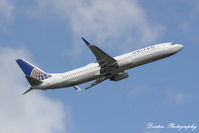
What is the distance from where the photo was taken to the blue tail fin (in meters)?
89.6

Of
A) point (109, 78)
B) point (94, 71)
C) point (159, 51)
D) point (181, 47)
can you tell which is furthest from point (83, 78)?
point (181, 47)

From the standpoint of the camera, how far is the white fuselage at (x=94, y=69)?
282 ft

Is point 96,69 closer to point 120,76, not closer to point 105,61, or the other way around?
point 105,61

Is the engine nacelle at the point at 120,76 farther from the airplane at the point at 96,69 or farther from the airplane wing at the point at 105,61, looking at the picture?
the airplane wing at the point at 105,61

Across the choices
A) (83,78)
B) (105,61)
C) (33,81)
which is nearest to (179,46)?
(105,61)

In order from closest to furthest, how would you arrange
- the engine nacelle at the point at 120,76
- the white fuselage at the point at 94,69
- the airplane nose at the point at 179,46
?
the white fuselage at the point at 94,69
the engine nacelle at the point at 120,76
the airplane nose at the point at 179,46

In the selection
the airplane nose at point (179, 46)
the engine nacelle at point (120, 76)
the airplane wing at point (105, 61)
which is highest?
the airplane nose at point (179, 46)

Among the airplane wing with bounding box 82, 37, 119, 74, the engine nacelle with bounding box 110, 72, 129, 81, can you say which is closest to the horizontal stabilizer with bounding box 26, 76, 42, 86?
the airplane wing with bounding box 82, 37, 119, 74

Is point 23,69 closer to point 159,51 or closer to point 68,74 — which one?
point 68,74

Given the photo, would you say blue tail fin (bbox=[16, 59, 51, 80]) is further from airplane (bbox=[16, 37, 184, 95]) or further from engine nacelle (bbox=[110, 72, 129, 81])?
engine nacelle (bbox=[110, 72, 129, 81])

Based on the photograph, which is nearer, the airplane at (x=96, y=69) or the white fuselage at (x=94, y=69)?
the airplane at (x=96, y=69)

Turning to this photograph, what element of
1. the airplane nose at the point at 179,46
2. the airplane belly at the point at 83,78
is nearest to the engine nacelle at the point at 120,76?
the airplane belly at the point at 83,78

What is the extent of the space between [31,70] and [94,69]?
13387mm

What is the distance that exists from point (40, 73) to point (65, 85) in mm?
6775
